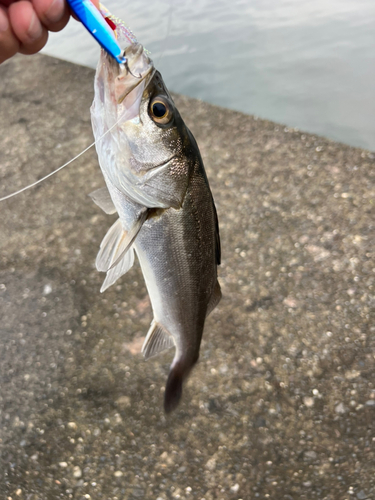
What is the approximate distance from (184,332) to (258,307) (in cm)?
101

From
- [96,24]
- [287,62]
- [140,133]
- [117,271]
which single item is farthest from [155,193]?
[287,62]

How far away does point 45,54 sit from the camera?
4.43 m

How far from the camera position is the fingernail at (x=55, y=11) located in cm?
111

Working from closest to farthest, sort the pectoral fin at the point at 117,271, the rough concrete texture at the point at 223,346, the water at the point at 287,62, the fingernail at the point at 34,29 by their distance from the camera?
the fingernail at the point at 34,29
the pectoral fin at the point at 117,271
the rough concrete texture at the point at 223,346
the water at the point at 287,62

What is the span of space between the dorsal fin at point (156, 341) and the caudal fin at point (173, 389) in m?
0.12

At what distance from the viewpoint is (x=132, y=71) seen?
3.33ft

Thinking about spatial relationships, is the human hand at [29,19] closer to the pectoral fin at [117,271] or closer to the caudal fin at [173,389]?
the pectoral fin at [117,271]

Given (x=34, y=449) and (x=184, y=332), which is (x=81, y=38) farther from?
(x=34, y=449)

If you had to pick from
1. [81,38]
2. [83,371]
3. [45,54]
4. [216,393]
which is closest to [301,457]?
[216,393]

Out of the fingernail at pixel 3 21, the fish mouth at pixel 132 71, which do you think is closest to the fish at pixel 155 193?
the fish mouth at pixel 132 71

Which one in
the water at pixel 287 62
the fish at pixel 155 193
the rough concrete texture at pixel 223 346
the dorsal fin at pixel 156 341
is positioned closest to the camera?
the fish at pixel 155 193

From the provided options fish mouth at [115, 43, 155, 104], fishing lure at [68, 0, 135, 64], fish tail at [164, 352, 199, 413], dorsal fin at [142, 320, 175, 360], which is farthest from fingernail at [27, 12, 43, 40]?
fish tail at [164, 352, 199, 413]

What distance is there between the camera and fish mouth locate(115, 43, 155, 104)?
1007mm

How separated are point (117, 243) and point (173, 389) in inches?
29.3
